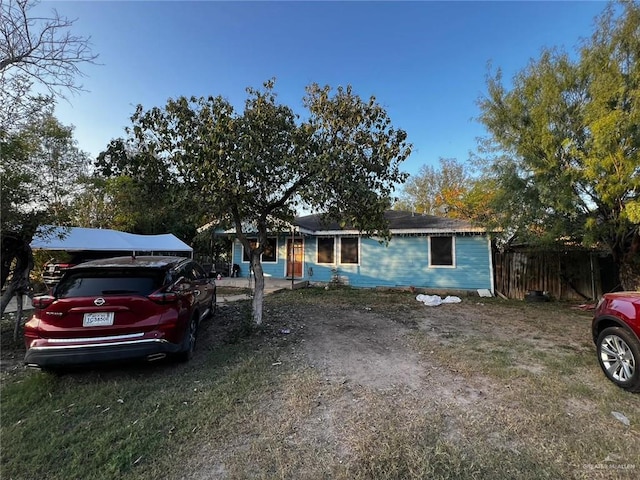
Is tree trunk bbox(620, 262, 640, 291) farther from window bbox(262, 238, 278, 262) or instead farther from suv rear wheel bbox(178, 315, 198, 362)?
window bbox(262, 238, 278, 262)

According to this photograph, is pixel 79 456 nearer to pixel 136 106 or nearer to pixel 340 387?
pixel 340 387

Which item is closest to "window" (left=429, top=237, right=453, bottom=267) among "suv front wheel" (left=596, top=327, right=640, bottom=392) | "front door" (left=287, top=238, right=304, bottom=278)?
"front door" (left=287, top=238, right=304, bottom=278)

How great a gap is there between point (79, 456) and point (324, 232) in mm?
12187

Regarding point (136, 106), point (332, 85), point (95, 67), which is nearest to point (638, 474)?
point (332, 85)

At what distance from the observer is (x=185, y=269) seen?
16.2ft

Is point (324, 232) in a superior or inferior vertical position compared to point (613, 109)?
inferior

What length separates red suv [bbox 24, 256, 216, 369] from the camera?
345cm

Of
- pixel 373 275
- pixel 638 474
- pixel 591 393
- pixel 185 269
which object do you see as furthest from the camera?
pixel 373 275

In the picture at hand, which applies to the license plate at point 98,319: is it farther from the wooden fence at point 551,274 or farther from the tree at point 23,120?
the wooden fence at point 551,274

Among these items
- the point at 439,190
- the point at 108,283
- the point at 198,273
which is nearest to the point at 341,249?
the point at 198,273

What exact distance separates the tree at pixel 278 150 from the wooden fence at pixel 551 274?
870 centimetres

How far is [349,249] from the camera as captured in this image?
14.1 meters

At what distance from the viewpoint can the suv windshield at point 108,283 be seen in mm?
3652

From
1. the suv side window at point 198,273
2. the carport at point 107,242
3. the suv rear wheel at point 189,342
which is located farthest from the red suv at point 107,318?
the carport at point 107,242
